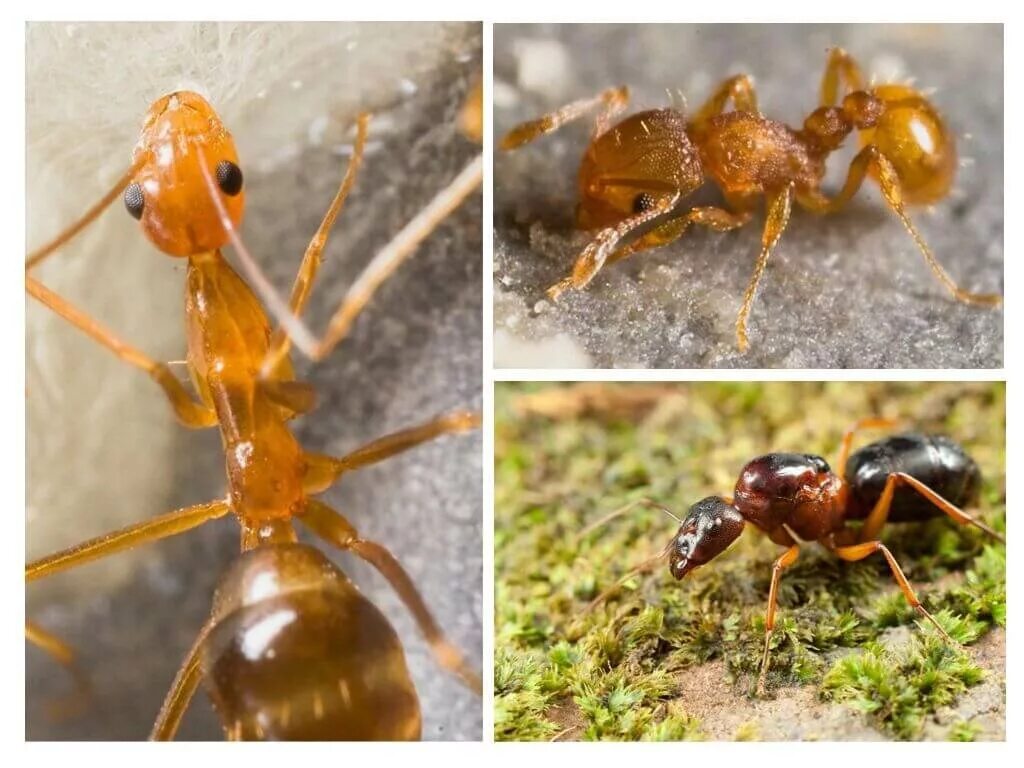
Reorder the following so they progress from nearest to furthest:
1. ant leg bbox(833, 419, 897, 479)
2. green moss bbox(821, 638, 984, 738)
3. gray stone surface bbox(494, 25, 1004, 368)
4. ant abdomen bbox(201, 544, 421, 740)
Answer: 1. ant abdomen bbox(201, 544, 421, 740)
2. green moss bbox(821, 638, 984, 738)
3. gray stone surface bbox(494, 25, 1004, 368)
4. ant leg bbox(833, 419, 897, 479)

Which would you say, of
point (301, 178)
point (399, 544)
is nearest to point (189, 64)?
point (301, 178)

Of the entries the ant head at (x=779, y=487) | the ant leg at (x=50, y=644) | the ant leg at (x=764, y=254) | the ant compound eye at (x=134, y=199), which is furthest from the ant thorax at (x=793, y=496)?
the ant leg at (x=50, y=644)

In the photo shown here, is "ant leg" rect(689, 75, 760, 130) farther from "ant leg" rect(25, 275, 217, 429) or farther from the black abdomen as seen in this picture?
"ant leg" rect(25, 275, 217, 429)

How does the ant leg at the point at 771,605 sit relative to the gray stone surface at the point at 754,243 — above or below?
below

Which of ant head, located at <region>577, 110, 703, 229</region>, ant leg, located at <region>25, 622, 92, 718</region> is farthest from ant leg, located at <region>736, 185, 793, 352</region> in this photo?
ant leg, located at <region>25, 622, 92, 718</region>

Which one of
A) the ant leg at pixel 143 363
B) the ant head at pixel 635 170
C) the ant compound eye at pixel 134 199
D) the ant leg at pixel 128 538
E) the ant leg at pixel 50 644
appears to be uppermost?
the ant head at pixel 635 170

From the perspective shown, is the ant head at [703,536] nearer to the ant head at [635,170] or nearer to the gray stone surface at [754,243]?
the gray stone surface at [754,243]

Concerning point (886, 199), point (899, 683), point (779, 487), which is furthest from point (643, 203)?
point (899, 683)

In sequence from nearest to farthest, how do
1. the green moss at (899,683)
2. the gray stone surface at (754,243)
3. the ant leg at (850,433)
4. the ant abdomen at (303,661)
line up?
1. the ant abdomen at (303,661)
2. the green moss at (899,683)
3. the gray stone surface at (754,243)
4. the ant leg at (850,433)
